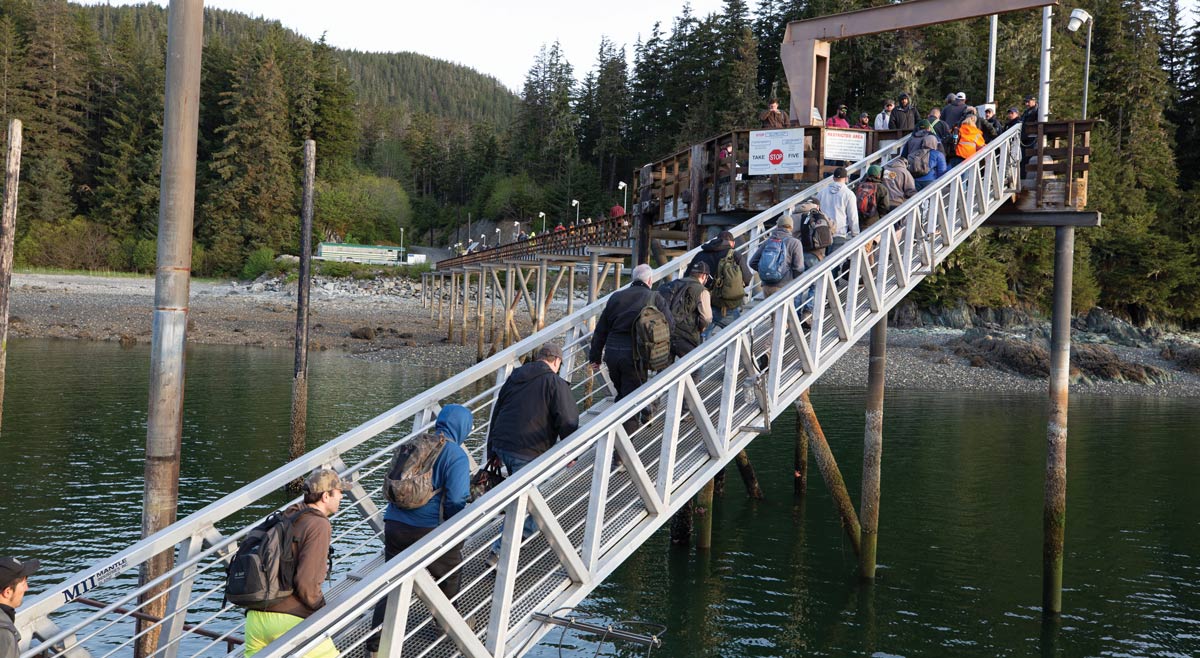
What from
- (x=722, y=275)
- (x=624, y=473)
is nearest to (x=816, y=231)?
(x=722, y=275)

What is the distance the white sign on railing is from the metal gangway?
145 inches

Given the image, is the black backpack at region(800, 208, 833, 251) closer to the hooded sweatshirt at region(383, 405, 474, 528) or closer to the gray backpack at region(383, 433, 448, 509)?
the hooded sweatshirt at region(383, 405, 474, 528)

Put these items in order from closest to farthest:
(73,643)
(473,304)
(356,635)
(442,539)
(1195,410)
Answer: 1. (442,539)
2. (73,643)
3. (356,635)
4. (1195,410)
5. (473,304)

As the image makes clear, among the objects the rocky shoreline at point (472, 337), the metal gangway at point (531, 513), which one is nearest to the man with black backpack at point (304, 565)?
the metal gangway at point (531, 513)

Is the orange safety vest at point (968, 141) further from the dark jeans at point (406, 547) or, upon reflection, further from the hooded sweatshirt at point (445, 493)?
the dark jeans at point (406, 547)

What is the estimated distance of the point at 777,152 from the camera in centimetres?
1419

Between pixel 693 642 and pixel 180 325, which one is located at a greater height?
pixel 180 325

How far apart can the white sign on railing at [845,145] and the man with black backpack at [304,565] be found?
11.1 metres

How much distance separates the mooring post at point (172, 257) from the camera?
6.16 meters

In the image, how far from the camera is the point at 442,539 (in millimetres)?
4652

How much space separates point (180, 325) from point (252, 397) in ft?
71.7

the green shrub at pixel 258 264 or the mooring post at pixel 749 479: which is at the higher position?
the green shrub at pixel 258 264

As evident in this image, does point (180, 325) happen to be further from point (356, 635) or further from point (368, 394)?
point (368, 394)

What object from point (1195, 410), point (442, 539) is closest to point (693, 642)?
point (442, 539)
